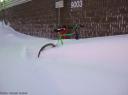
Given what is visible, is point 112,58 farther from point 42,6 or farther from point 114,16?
point 42,6

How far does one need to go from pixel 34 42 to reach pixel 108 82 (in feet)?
3.73

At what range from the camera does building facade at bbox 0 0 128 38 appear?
2.88 meters

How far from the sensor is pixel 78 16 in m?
3.71

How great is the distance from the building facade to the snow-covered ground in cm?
92

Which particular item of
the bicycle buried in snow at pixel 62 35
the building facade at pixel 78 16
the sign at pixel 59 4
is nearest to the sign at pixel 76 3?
the building facade at pixel 78 16

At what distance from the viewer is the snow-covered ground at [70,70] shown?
67.6 inches

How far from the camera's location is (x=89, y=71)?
1814mm

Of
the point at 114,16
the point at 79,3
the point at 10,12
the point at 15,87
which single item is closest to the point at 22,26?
the point at 10,12

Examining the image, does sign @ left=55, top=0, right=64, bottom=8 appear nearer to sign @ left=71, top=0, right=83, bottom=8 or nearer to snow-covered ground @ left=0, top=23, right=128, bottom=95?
sign @ left=71, top=0, right=83, bottom=8

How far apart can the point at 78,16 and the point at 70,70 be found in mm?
1945

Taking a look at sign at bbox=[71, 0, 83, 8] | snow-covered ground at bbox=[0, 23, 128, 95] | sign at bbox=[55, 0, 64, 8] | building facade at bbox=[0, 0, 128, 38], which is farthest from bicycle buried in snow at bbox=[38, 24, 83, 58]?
sign at bbox=[55, 0, 64, 8]

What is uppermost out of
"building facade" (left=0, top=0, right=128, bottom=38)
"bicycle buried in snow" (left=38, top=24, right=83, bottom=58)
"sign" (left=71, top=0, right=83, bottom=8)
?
"sign" (left=71, top=0, right=83, bottom=8)

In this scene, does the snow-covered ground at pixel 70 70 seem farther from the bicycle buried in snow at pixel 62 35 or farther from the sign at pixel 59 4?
the sign at pixel 59 4

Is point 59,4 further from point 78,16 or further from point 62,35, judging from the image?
point 62,35
